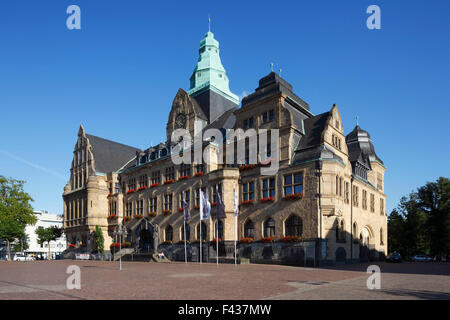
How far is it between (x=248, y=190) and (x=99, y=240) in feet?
89.0

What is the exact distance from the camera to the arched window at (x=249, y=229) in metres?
36.8

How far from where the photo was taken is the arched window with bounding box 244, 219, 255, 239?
3684 centimetres

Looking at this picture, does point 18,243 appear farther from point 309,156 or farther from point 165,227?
point 309,156

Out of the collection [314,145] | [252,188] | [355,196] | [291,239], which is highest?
[314,145]

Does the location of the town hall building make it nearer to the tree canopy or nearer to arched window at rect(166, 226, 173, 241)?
arched window at rect(166, 226, 173, 241)

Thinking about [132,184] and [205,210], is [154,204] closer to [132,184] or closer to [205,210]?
[132,184]

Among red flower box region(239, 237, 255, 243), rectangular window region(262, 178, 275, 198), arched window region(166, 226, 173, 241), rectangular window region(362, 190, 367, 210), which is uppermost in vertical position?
rectangular window region(262, 178, 275, 198)

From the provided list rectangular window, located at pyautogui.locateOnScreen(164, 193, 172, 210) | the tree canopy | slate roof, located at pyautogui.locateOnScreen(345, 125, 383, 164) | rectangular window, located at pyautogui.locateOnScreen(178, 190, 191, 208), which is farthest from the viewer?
the tree canopy

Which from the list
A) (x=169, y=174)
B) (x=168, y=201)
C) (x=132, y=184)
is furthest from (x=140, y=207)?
(x=169, y=174)

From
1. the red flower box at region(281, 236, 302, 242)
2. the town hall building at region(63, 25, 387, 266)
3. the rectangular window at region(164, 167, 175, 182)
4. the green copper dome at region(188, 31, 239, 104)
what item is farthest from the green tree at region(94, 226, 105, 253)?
the red flower box at region(281, 236, 302, 242)

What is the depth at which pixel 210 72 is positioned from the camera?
2126 inches

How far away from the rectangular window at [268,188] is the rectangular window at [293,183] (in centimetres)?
146

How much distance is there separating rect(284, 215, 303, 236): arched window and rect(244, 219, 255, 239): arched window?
4022 millimetres

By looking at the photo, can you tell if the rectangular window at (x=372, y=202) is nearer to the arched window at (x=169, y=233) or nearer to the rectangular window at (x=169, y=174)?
the arched window at (x=169, y=233)
